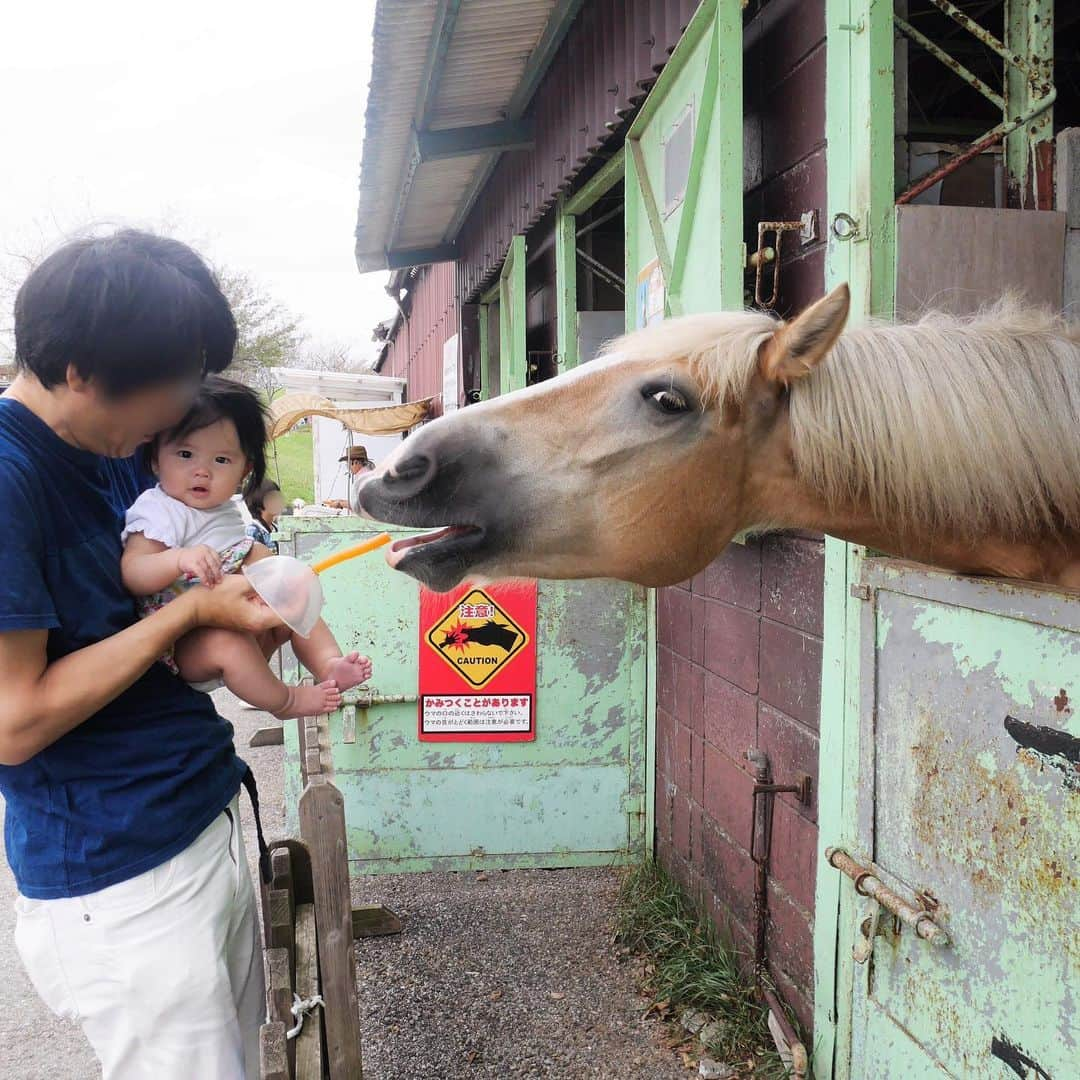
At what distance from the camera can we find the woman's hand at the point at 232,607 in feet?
5.18

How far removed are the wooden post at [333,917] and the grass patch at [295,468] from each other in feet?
59.2

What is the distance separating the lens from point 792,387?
1.71 m

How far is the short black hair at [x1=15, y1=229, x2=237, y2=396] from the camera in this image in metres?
1.42

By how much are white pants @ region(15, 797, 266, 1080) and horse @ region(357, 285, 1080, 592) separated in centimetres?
74

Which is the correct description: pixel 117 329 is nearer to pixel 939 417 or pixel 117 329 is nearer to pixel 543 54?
pixel 939 417

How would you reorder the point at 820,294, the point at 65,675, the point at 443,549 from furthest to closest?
the point at 820,294
the point at 443,549
the point at 65,675

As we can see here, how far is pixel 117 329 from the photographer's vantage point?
4.74 feet

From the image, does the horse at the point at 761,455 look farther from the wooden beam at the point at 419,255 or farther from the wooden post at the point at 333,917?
the wooden beam at the point at 419,255

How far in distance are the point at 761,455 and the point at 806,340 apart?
250mm

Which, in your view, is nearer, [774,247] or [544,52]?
[774,247]

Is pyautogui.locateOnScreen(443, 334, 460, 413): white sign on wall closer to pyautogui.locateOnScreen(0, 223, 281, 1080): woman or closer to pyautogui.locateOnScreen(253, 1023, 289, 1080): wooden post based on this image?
pyautogui.locateOnScreen(0, 223, 281, 1080): woman

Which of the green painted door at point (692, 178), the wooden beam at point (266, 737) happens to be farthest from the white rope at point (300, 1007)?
the wooden beam at point (266, 737)

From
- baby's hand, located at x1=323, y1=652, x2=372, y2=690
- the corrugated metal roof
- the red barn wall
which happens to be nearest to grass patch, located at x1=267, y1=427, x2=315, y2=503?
the red barn wall

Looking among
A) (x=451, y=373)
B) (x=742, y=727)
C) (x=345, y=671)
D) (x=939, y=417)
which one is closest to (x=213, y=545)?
(x=345, y=671)
